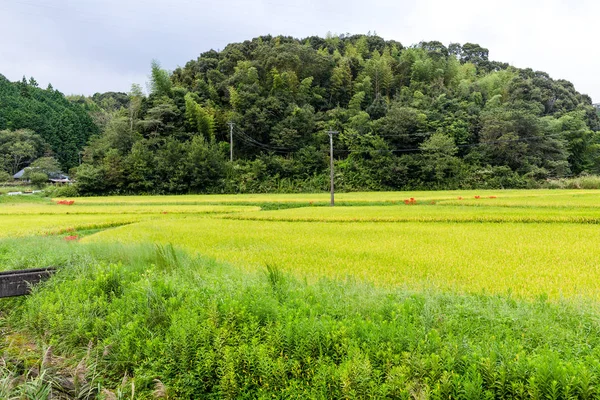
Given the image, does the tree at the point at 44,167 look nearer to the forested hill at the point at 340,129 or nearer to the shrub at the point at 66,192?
the forested hill at the point at 340,129

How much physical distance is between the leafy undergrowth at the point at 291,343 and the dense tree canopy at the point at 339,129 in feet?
123

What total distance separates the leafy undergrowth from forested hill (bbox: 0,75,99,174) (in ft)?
210

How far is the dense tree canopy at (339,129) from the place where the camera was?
40531mm

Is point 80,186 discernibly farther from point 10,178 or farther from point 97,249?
point 97,249

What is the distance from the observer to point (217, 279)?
4.82 meters

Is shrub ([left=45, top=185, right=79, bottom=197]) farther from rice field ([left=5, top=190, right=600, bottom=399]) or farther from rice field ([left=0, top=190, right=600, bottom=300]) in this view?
rice field ([left=5, top=190, right=600, bottom=399])

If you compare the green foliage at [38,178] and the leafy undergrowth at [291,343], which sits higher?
the green foliage at [38,178]

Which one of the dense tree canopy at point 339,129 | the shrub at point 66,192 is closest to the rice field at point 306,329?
the dense tree canopy at point 339,129

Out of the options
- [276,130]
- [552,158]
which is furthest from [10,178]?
[552,158]

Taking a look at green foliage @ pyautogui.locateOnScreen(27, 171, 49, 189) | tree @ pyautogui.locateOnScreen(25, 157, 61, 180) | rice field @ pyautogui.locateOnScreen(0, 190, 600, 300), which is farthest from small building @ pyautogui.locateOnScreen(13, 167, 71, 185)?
rice field @ pyautogui.locateOnScreen(0, 190, 600, 300)

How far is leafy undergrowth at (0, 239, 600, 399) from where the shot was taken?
254 centimetres

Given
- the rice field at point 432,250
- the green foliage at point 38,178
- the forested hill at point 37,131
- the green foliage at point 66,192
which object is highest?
the forested hill at point 37,131

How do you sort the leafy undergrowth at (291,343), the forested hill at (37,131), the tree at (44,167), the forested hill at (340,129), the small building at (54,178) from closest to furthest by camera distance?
the leafy undergrowth at (291,343) < the forested hill at (340,129) < the tree at (44,167) < the small building at (54,178) < the forested hill at (37,131)

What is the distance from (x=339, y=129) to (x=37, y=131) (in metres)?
54.9
